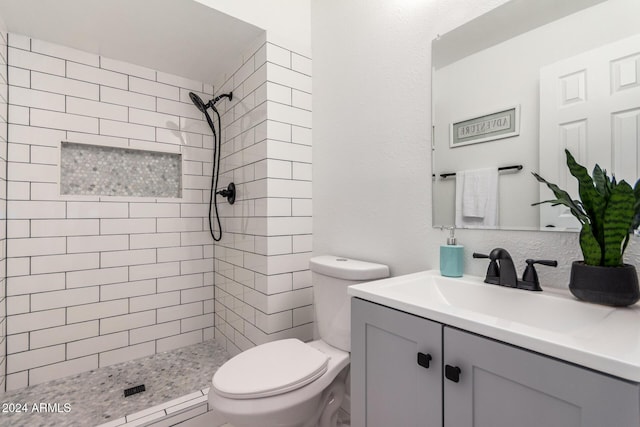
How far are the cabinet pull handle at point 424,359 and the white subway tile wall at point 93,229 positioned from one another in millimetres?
1932

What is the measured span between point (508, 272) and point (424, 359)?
0.42 meters

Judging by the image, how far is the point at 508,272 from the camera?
37.1 inches

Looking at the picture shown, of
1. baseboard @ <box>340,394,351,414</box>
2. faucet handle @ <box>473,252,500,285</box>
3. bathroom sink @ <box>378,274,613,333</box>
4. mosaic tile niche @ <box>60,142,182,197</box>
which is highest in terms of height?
mosaic tile niche @ <box>60,142,182,197</box>

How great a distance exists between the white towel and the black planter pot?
12.8 inches

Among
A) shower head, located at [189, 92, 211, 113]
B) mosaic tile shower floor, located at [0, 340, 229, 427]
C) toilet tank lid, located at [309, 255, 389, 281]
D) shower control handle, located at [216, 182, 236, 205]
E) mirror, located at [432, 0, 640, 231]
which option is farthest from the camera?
shower head, located at [189, 92, 211, 113]

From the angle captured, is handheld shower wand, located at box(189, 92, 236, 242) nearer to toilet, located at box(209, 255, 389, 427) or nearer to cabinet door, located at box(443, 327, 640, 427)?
toilet, located at box(209, 255, 389, 427)

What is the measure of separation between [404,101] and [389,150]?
0.72 feet

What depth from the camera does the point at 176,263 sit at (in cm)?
220

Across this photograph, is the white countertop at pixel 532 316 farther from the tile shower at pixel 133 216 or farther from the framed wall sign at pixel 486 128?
the tile shower at pixel 133 216

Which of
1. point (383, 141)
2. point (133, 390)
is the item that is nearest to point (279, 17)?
point (383, 141)

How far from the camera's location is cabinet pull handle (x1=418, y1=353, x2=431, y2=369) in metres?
0.74

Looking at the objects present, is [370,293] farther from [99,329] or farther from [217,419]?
[99,329]

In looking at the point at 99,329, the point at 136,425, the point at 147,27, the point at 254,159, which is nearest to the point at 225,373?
the point at 136,425

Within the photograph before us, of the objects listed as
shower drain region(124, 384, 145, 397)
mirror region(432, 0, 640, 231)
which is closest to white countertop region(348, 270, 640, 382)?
mirror region(432, 0, 640, 231)
